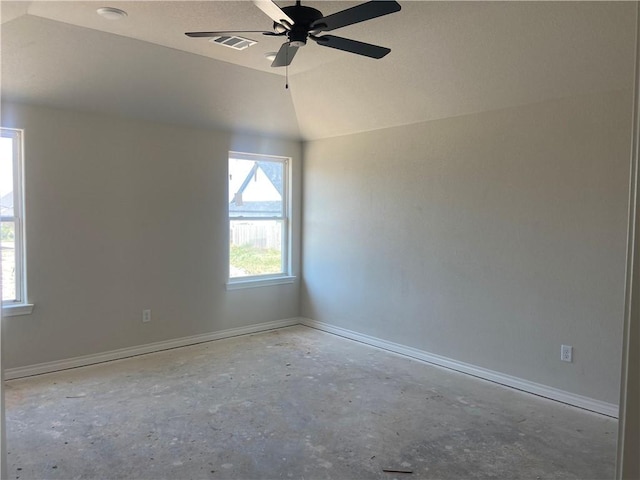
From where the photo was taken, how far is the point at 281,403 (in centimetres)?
346

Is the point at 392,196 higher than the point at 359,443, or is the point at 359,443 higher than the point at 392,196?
the point at 392,196

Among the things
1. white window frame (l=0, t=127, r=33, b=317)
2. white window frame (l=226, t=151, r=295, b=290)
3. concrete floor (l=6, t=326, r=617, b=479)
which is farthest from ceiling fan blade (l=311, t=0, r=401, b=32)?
white window frame (l=226, t=151, r=295, b=290)

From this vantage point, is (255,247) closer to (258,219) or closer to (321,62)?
(258,219)

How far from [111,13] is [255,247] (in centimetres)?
315

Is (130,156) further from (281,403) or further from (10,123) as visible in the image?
(281,403)

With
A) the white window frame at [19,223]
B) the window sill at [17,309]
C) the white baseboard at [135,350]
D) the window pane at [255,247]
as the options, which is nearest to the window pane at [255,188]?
the window pane at [255,247]

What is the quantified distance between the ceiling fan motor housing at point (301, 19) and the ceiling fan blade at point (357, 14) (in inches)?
1.1

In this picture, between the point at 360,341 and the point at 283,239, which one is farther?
the point at 283,239

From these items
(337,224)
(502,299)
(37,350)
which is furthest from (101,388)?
(502,299)

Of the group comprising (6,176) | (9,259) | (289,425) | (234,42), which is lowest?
(289,425)

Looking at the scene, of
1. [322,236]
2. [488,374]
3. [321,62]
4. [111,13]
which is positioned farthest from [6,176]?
[488,374]

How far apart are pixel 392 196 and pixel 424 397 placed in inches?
81.4

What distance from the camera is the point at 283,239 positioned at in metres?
5.88

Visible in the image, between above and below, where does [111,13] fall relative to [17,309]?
above
